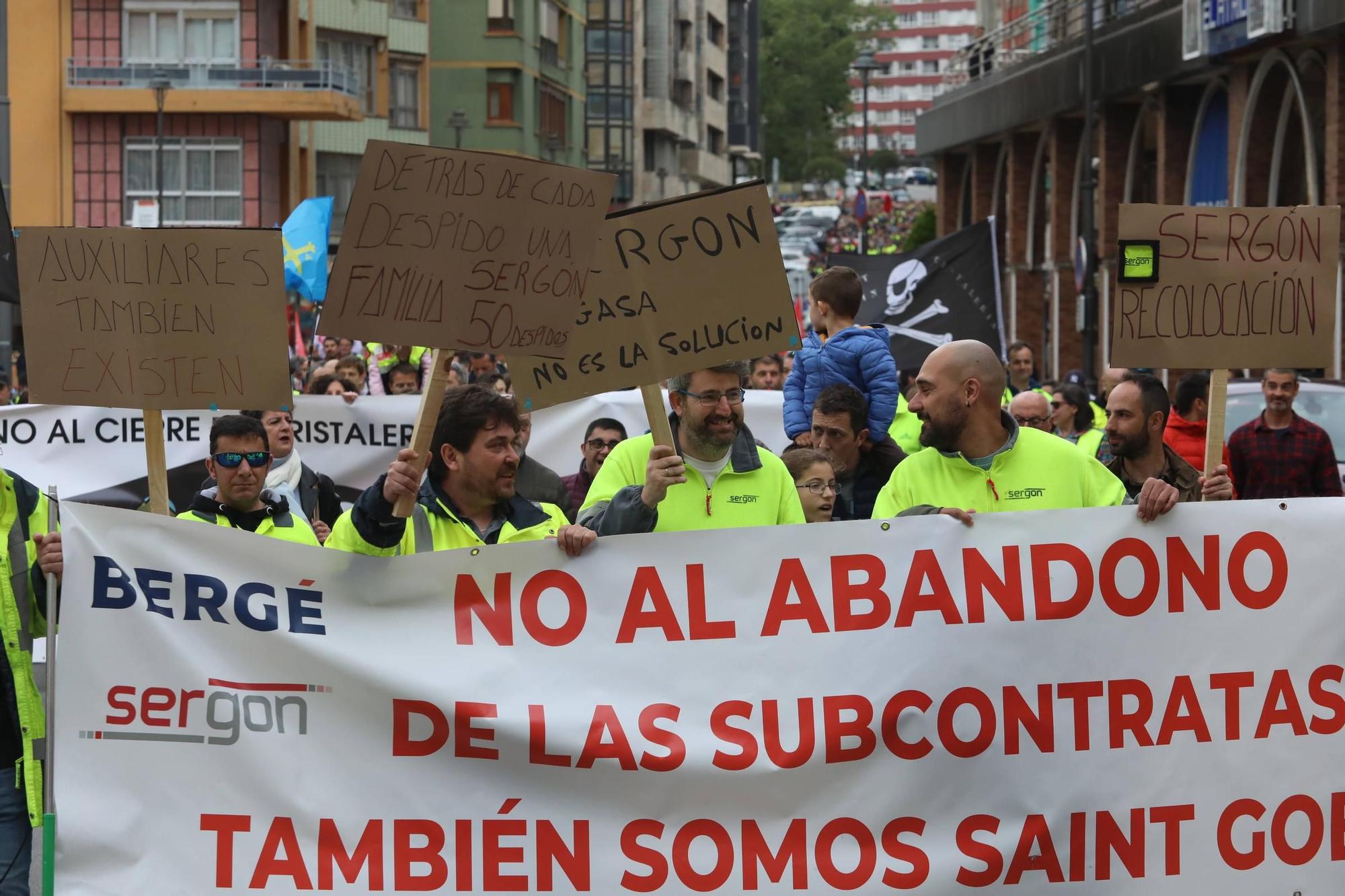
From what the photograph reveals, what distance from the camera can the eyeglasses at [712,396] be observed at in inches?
237

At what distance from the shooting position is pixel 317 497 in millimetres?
10258

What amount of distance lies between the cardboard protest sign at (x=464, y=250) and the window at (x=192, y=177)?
4019 cm

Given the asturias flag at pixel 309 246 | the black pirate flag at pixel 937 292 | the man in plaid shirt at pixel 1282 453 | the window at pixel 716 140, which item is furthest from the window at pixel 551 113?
the man in plaid shirt at pixel 1282 453

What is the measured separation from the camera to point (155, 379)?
216 inches

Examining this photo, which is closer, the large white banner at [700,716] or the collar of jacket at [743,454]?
the large white banner at [700,716]

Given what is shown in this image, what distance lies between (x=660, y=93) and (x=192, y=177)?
128 feet

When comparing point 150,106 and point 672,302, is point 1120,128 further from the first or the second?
point 672,302

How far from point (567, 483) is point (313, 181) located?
Answer: 4126cm

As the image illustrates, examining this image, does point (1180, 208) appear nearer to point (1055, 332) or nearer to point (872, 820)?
point (872, 820)

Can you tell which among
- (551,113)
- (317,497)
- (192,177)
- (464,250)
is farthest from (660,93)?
(464,250)

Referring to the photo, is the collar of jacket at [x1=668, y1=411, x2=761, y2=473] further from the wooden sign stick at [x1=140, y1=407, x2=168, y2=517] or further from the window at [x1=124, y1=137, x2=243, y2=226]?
the window at [x1=124, y1=137, x2=243, y2=226]

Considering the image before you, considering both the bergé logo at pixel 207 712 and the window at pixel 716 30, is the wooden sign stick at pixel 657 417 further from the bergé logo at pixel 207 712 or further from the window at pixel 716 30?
the window at pixel 716 30

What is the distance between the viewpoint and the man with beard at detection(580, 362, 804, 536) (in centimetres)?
603

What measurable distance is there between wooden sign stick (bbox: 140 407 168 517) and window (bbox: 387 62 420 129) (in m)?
52.3
